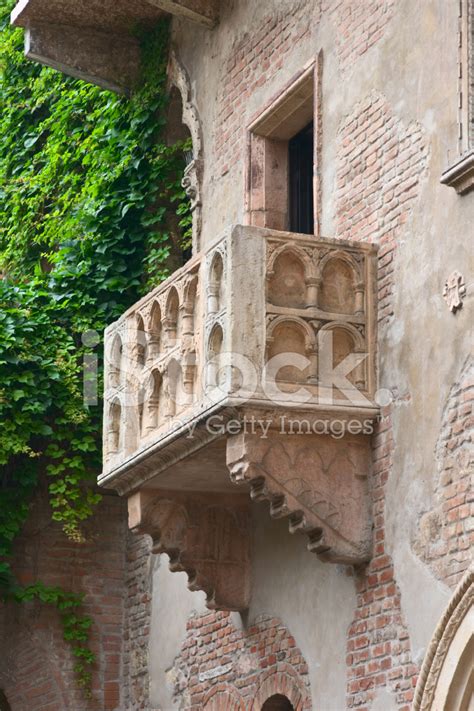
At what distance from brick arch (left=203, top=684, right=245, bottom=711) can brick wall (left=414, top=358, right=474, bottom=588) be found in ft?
8.14

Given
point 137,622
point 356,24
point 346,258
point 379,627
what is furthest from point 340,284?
point 137,622

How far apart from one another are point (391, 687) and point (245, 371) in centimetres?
179

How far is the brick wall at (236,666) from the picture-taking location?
350 inches

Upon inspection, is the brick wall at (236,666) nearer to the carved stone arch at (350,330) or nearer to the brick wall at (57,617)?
the brick wall at (57,617)

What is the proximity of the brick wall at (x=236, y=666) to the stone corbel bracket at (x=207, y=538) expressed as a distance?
0.98ft

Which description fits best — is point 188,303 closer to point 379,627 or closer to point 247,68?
point 379,627

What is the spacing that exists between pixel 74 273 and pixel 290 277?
13.5 ft

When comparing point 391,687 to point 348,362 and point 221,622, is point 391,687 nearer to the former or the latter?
point 348,362

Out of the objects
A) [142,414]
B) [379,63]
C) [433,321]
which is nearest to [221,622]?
[142,414]

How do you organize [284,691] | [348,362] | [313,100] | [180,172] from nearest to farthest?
[348,362], [284,691], [313,100], [180,172]

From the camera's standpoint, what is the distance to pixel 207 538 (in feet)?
31.8

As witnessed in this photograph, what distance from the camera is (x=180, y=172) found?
11.9m

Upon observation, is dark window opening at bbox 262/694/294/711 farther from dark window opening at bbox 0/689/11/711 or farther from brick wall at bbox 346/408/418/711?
dark window opening at bbox 0/689/11/711

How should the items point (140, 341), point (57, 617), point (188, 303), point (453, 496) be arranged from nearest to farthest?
point (453, 496)
point (188, 303)
point (140, 341)
point (57, 617)
